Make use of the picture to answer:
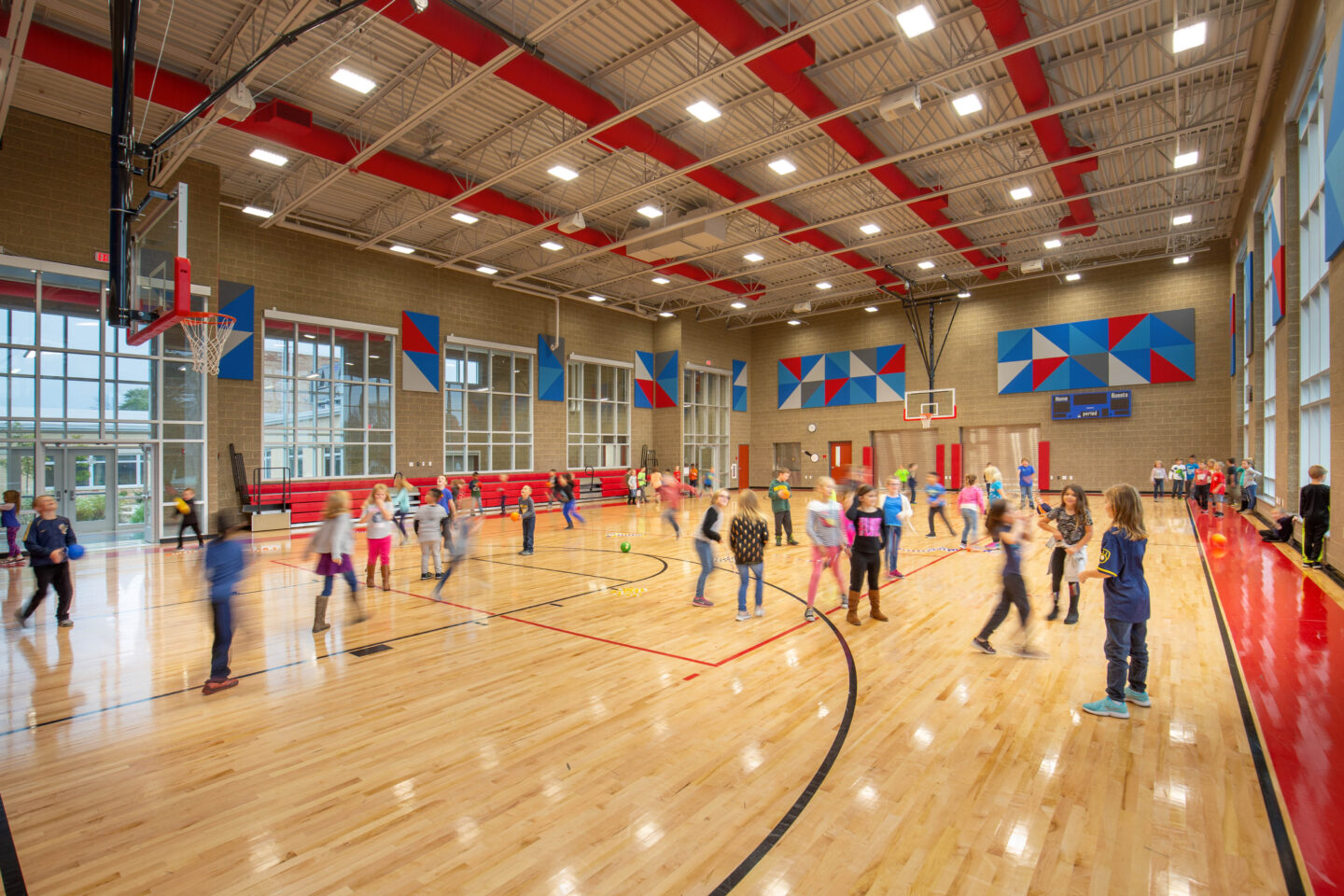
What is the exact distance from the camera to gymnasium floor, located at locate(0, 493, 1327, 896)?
3.04m

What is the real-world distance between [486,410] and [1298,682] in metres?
21.6

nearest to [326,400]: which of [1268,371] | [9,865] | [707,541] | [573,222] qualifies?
[573,222]

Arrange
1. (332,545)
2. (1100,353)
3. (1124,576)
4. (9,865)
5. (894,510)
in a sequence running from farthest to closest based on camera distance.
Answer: (1100,353), (894,510), (332,545), (1124,576), (9,865)

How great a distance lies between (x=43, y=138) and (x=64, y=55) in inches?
183

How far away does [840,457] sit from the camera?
98.6 feet

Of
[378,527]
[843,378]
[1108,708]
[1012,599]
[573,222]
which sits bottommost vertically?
[1108,708]

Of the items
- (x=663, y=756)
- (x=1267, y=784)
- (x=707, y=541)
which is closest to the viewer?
(x=1267, y=784)

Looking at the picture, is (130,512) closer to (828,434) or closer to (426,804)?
(426,804)

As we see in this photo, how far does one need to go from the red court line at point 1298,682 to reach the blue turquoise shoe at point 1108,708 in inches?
30.4

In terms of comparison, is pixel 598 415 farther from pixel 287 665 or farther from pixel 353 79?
pixel 287 665

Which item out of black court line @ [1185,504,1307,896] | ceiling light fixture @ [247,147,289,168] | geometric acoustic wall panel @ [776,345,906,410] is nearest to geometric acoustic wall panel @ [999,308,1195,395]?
geometric acoustic wall panel @ [776,345,906,410]

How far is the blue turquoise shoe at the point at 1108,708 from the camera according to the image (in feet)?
15.1

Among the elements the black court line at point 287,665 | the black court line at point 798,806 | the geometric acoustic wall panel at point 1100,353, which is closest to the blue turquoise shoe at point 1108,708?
the black court line at point 798,806

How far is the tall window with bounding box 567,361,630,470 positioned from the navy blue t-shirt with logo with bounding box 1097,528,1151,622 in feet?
73.7
